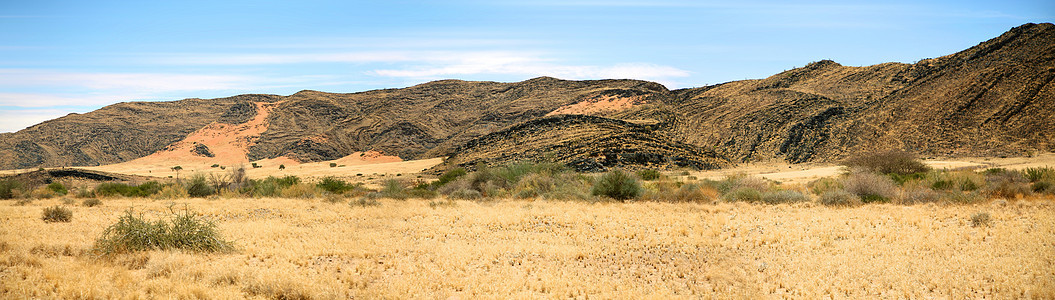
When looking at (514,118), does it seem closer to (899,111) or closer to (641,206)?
(899,111)

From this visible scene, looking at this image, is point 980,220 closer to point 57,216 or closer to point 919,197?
point 919,197

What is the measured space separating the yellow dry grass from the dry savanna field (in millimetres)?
35

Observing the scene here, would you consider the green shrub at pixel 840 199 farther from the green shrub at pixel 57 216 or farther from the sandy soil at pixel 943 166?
the green shrub at pixel 57 216

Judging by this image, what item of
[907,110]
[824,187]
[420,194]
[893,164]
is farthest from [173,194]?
[907,110]

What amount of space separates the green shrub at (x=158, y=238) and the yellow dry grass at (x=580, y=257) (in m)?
0.42

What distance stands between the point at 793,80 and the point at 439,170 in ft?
133

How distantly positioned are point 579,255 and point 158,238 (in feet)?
25.5

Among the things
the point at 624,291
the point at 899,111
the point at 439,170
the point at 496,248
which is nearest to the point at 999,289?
the point at 624,291

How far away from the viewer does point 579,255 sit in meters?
10.7

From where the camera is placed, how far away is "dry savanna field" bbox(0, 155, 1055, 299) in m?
8.14

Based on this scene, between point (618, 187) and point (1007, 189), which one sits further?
point (618, 187)

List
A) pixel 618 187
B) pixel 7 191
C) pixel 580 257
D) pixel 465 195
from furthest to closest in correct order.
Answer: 1. pixel 7 191
2. pixel 465 195
3. pixel 618 187
4. pixel 580 257

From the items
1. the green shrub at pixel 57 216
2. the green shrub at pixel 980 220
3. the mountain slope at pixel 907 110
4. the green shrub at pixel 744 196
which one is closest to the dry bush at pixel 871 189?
the green shrub at pixel 744 196

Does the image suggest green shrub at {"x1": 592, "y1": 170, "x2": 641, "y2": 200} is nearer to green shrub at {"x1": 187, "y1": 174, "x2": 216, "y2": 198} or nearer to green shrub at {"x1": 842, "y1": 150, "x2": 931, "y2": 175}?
green shrub at {"x1": 842, "y1": 150, "x2": 931, "y2": 175}
